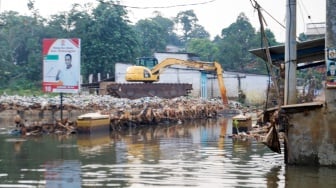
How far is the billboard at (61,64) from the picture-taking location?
2695 centimetres

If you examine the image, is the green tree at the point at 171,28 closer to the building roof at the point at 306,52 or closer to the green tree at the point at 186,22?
the green tree at the point at 186,22

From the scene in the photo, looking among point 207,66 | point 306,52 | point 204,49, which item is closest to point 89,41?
point 207,66

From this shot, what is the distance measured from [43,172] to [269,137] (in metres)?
5.81

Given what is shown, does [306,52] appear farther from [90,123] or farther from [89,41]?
[89,41]

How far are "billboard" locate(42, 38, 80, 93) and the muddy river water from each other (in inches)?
219

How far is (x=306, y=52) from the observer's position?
15.8 m

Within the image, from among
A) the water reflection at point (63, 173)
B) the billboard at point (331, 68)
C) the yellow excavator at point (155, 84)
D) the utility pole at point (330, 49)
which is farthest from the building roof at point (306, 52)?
the yellow excavator at point (155, 84)

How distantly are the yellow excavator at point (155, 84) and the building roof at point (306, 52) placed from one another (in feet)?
107

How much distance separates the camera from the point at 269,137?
14094mm

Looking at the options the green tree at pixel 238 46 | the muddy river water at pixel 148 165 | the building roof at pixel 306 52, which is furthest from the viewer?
the green tree at pixel 238 46

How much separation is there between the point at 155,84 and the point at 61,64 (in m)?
25.7

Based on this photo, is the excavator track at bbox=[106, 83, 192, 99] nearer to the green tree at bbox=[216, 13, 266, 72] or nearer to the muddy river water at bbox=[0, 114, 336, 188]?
the green tree at bbox=[216, 13, 266, 72]

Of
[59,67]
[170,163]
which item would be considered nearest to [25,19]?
[59,67]

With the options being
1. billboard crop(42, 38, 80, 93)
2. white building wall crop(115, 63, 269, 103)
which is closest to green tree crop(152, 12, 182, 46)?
white building wall crop(115, 63, 269, 103)
